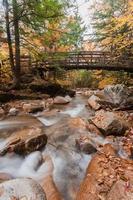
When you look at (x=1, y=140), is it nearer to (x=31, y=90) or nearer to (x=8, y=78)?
(x=31, y=90)

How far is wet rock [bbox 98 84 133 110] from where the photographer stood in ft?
33.9

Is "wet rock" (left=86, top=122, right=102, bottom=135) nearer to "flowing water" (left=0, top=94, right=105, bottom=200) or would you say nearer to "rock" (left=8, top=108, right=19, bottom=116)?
"flowing water" (left=0, top=94, right=105, bottom=200)

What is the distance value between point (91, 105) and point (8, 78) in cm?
489

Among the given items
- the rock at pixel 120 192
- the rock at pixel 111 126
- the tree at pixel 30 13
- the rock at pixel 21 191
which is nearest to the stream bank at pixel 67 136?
the rock at pixel 111 126

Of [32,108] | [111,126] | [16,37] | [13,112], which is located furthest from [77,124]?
[16,37]

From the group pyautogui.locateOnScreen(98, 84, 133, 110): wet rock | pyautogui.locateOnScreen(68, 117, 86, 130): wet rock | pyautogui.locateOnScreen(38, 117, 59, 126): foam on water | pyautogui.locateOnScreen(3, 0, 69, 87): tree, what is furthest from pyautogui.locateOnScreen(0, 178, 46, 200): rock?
pyautogui.locateOnScreen(3, 0, 69, 87): tree

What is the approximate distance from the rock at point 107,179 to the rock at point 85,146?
0.18 metres

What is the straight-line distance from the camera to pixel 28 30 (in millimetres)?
11938

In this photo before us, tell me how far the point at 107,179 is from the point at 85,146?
1.43 metres

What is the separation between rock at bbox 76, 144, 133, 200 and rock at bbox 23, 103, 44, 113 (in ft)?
13.3

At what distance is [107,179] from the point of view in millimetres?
4660

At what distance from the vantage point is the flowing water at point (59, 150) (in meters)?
4.82

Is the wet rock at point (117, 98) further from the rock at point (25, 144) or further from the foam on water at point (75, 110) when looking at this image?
the rock at point (25, 144)

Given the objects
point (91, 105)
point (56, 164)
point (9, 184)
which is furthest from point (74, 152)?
point (91, 105)
